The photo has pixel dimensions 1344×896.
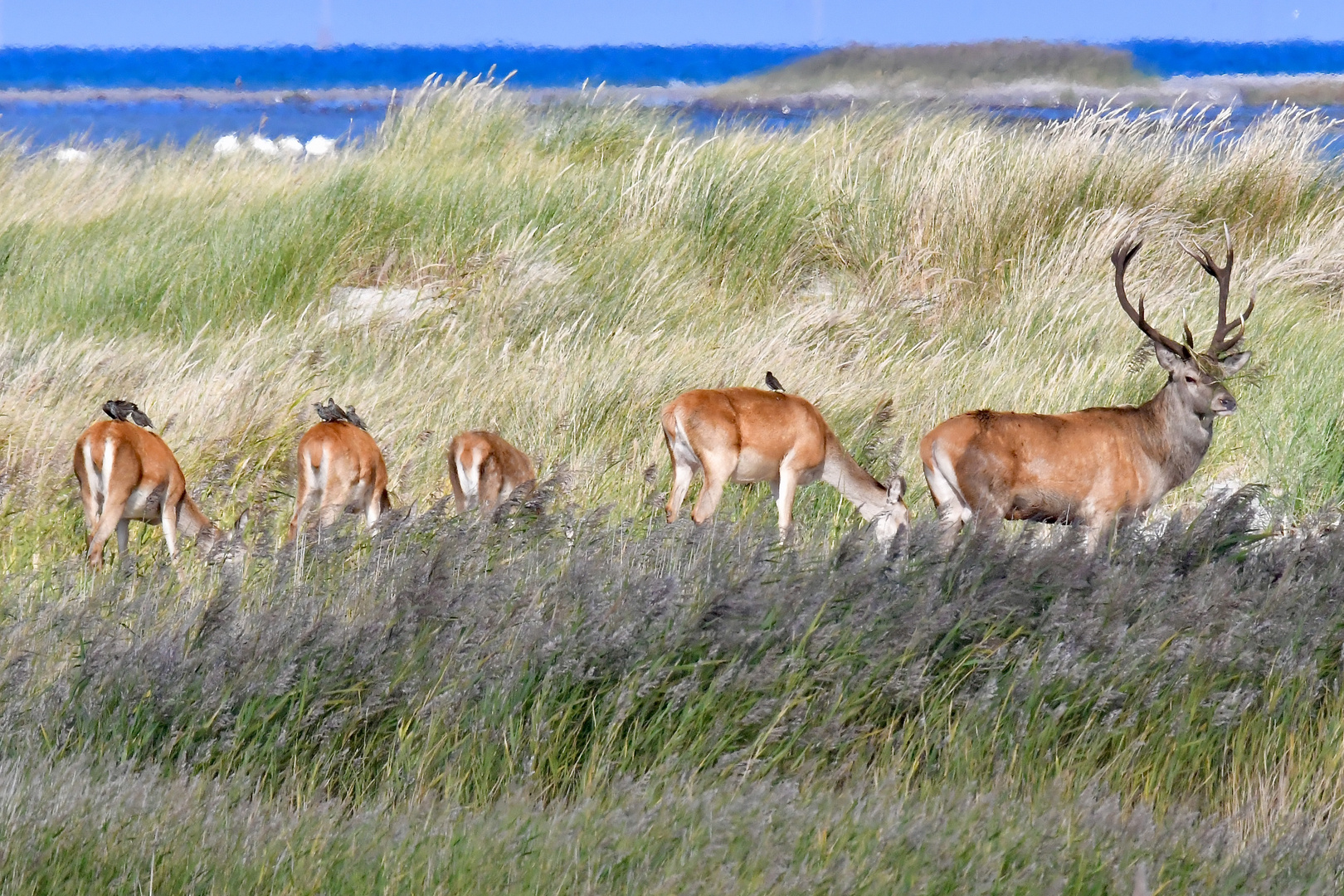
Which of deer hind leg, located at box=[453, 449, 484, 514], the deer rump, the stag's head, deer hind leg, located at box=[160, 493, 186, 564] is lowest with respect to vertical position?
deer hind leg, located at box=[160, 493, 186, 564]

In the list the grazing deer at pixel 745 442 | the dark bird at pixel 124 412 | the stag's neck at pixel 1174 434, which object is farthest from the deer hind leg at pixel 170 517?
the stag's neck at pixel 1174 434

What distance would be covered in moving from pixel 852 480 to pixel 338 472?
210 centimetres

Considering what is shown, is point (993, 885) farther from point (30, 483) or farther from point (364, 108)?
point (364, 108)

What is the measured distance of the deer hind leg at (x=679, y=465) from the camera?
6238 millimetres

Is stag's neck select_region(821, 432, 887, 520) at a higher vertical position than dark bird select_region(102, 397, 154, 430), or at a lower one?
lower

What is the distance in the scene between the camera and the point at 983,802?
3457mm

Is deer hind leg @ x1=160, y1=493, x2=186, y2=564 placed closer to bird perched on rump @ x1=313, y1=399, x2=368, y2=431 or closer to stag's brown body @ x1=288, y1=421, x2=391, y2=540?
Answer: stag's brown body @ x1=288, y1=421, x2=391, y2=540

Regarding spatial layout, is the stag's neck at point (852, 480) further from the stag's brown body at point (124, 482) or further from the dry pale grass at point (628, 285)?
the stag's brown body at point (124, 482)

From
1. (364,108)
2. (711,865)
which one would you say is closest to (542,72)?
(364,108)

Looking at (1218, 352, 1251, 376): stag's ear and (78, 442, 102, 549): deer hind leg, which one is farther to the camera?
(1218, 352, 1251, 376): stag's ear

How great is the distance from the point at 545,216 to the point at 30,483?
19.3 ft

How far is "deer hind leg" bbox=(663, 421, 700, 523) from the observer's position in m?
6.24

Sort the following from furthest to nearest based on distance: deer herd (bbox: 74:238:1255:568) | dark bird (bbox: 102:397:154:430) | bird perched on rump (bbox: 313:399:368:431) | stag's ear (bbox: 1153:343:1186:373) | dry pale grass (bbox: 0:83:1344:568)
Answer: dry pale grass (bbox: 0:83:1344:568) < stag's ear (bbox: 1153:343:1186:373) < bird perched on rump (bbox: 313:399:368:431) < deer herd (bbox: 74:238:1255:568) < dark bird (bbox: 102:397:154:430)

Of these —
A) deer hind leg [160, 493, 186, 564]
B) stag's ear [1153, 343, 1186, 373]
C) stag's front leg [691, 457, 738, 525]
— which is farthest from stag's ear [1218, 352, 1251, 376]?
deer hind leg [160, 493, 186, 564]
